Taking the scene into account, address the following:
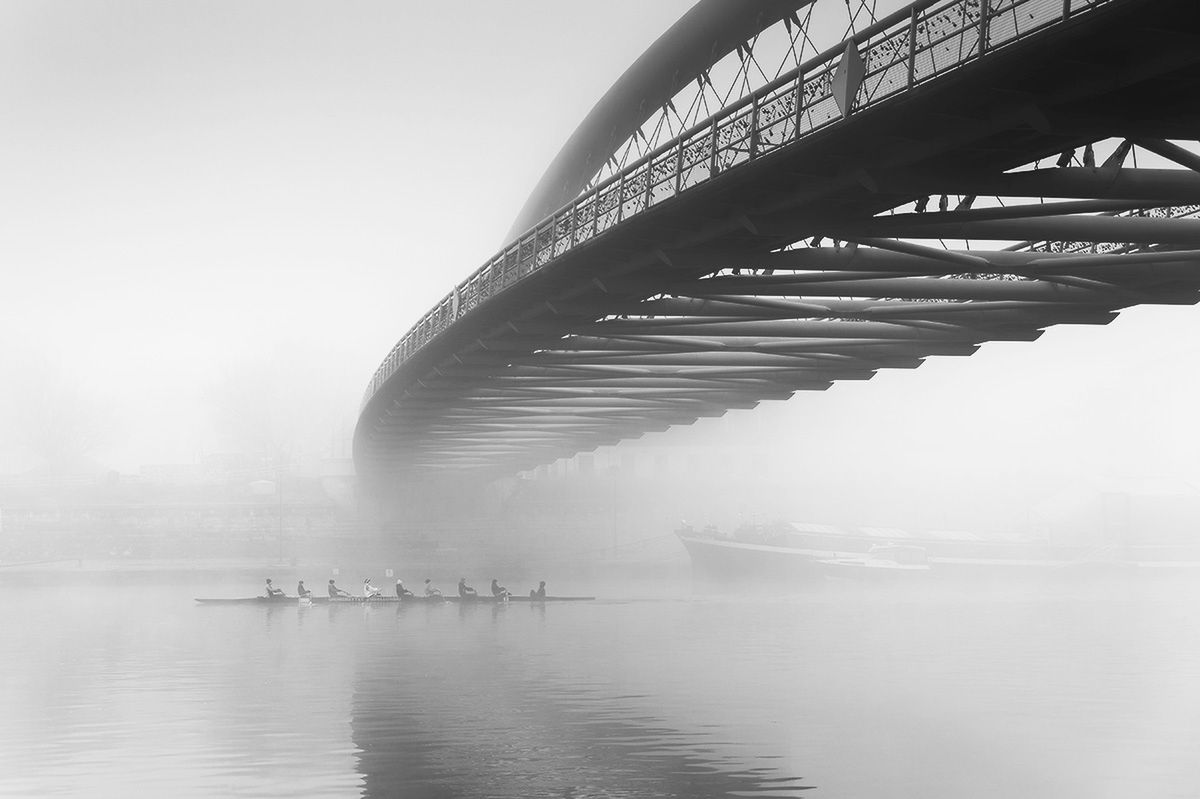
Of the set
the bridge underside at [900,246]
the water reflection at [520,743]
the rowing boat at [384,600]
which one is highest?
the bridge underside at [900,246]

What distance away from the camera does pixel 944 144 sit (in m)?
18.3

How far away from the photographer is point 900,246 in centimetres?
2339

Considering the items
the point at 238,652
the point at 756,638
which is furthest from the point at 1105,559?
the point at 238,652

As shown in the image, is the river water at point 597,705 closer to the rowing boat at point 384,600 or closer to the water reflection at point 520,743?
the water reflection at point 520,743

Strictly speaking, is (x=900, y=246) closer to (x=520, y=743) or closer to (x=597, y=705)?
(x=520, y=743)

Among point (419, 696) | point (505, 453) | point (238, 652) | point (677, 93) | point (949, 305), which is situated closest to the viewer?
point (949, 305)

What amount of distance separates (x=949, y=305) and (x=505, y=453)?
50400mm

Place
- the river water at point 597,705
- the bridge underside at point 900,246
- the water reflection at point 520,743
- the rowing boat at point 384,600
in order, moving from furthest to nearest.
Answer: the rowing boat at point 384,600
the river water at point 597,705
the water reflection at point 520,743
the bridge underside at point 900,246

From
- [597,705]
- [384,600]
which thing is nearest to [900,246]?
[597,705]

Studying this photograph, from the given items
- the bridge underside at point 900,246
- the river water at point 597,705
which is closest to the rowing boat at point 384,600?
the river water at point 597,705

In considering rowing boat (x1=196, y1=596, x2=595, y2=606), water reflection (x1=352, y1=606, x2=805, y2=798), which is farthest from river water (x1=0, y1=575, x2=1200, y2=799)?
rowing boat (x1=196, y1=596, x2=595, y2=606)

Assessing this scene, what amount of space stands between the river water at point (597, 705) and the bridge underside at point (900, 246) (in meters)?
8.94

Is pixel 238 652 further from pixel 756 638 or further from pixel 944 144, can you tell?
pixel 944 144

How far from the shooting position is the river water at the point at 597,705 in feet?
75.9
